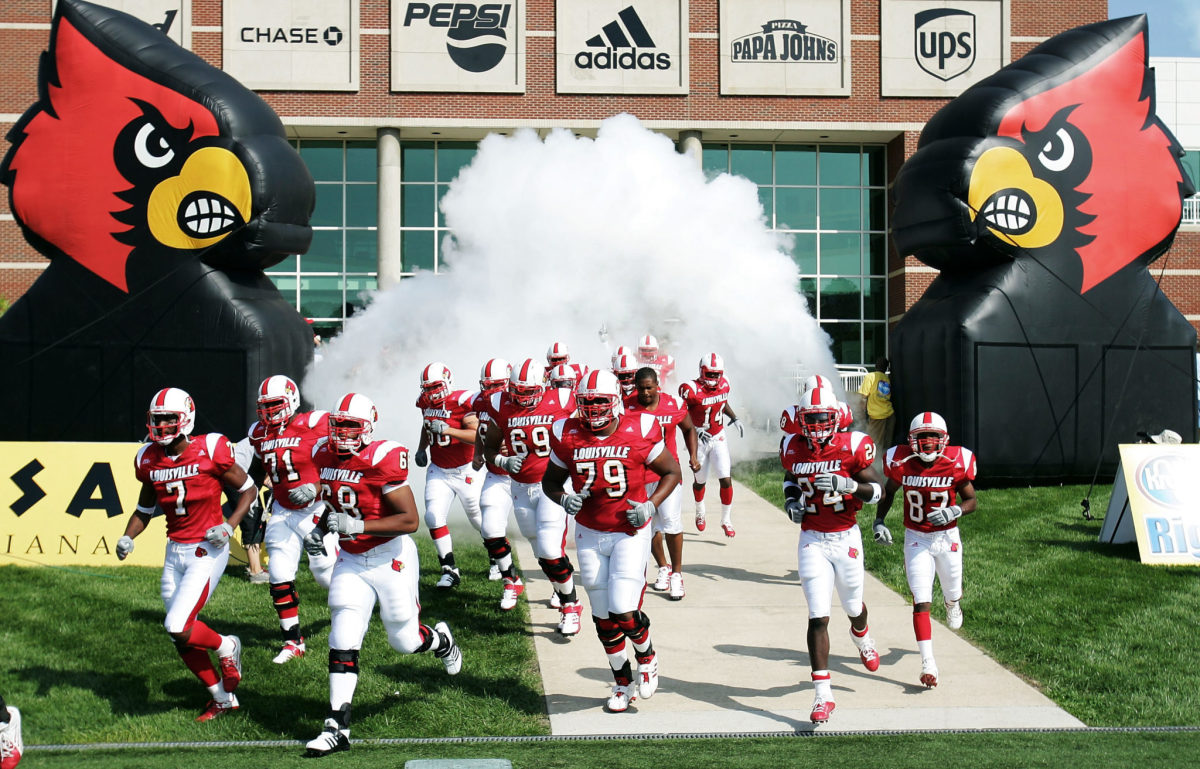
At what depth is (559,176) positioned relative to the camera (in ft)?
50.5

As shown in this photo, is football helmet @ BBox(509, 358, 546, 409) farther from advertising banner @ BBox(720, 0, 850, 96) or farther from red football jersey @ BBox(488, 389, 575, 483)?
advertising banner @ BBox(720, 0, 850, 96)

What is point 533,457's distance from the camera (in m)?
8.41

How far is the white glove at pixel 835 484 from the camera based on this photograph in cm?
Answer: 632

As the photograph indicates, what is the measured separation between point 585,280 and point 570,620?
26.3 ft

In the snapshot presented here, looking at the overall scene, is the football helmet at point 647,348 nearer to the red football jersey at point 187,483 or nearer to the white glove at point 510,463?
the white glove at point 510,463

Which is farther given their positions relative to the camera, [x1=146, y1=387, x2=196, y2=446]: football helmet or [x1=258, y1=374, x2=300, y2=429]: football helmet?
[x1=258, y1=374, x2=300, y2=429]: football helmet

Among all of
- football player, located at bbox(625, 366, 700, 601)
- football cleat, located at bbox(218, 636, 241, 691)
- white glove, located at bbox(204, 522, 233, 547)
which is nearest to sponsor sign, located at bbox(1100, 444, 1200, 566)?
football player, located at bbox(625, 366, 700, 601)

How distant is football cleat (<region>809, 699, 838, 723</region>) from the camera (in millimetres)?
6051

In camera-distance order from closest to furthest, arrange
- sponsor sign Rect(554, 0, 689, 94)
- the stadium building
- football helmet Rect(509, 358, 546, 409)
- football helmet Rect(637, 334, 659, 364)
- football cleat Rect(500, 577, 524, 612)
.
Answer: football helmet Rect(509, 358, 546, 409) < football cleat Rect(500, 577, 524, 612) < football helmet Rect(637, 334, 659, 364) < the stadium building < sponsor sign Rect(554, 0, 689, 94)

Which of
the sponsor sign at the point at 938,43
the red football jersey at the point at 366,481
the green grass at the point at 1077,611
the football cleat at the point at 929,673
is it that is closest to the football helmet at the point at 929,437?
the football cleat at the point at 929,673

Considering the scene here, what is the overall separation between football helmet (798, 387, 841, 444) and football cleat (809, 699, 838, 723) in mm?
1536

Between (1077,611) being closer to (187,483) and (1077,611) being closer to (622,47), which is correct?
(187,483)

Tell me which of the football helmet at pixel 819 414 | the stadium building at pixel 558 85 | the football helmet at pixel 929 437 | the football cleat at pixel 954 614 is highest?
the stadium building at pixel 558 85

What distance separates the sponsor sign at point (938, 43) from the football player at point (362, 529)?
22.4 m
